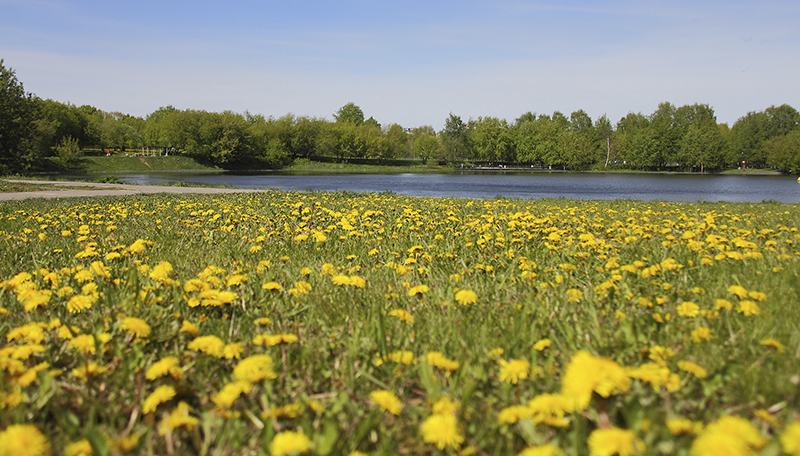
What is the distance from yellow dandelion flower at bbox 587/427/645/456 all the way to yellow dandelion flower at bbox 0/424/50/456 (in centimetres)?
137

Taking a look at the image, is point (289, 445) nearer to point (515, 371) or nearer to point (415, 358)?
point (515, 371)

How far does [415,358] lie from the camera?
2.13m

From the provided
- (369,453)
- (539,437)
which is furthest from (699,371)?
(369,453)

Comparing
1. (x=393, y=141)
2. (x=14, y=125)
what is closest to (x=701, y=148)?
(x=393, y=141)

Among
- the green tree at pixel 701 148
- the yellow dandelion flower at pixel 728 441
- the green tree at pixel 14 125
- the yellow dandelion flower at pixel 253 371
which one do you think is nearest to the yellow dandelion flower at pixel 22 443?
the yellow dandelion flower at pixel 253 371

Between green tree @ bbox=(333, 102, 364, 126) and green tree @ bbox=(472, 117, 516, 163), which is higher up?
green tree @ bbox=(333, 102, 364, 126)

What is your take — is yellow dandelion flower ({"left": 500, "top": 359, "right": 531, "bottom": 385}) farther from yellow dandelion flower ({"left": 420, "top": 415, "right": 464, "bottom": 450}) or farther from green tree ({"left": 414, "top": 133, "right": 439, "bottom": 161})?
green tree ({"left": 414, "top": 133, "right": 439, "bottom": 161})

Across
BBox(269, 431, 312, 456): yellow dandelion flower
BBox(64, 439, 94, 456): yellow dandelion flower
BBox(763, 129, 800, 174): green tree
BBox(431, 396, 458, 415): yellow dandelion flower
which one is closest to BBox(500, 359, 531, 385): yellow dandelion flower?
BBox(431, 396, 458, 415): yellow dandelion flower

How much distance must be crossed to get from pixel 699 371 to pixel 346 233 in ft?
13.5

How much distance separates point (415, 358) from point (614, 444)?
1.11 meters

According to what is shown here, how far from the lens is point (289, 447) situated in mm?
1215

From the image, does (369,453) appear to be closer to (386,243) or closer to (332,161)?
(386,243)

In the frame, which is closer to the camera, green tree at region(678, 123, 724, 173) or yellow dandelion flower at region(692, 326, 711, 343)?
yellow dandelion flower at region(692, 326, 711, 343)

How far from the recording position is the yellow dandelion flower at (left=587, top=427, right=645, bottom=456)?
1.11 m
